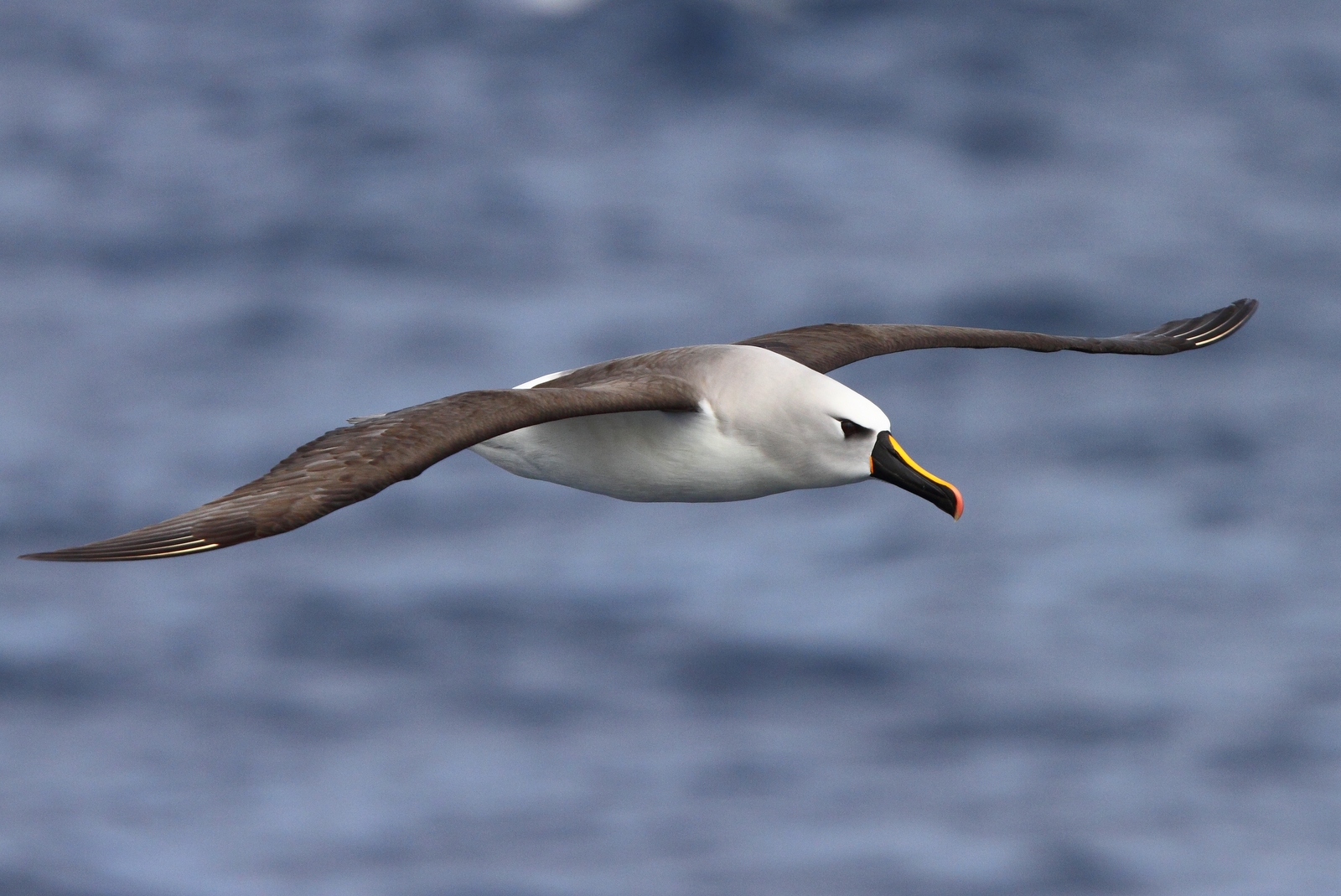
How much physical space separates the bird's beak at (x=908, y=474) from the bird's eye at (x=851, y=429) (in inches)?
5.9

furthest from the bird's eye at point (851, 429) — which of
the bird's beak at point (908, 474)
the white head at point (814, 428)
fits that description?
the bird's beak at point (908, 474)

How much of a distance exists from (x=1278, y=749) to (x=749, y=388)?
21381mm

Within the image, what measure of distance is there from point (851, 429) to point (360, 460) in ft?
11.4

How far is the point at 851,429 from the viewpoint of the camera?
40.3ft

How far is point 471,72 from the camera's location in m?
42.3

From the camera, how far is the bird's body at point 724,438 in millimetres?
12242

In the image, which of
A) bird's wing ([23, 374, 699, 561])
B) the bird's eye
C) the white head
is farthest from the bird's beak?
bird's wing ([23, 374, 699, 561])

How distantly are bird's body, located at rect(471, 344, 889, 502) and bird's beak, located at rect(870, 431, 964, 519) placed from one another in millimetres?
88

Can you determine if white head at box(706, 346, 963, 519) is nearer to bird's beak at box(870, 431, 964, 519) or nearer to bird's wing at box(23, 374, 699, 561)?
bird's beak at box(870, 431, 964, 519)

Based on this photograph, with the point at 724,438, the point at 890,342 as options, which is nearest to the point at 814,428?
the point at 724,438

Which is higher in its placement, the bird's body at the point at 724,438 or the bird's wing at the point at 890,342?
the bird's wing at the point at 890,342

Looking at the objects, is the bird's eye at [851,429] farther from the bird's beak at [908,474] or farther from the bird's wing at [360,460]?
the bird's wing at [360,460]

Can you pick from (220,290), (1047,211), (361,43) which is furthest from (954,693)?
(361,43)

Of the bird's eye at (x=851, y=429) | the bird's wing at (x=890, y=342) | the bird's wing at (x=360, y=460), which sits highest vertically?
the bird's wing at (x=890, y=342)
